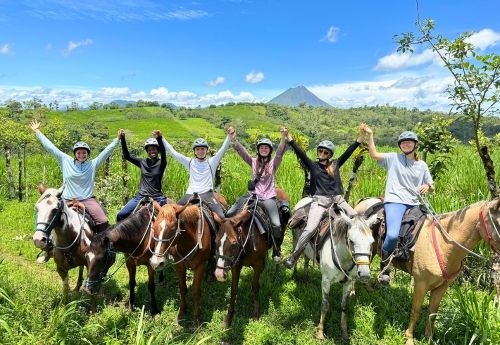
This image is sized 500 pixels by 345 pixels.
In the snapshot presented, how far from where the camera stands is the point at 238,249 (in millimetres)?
5773

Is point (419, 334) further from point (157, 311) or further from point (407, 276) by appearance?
point (157, 311)

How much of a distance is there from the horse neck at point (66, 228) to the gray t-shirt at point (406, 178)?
5857 mm

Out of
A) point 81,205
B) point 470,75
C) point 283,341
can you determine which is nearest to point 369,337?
point 283,341

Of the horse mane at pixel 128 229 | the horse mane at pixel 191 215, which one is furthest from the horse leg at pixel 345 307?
the horse mane at pixel 128 229

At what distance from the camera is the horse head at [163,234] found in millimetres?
5160

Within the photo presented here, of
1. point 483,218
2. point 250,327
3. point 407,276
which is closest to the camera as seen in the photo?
point 483,218

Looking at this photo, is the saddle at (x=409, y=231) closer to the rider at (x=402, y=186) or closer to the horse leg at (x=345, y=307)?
the rider at (x=402, y=186)

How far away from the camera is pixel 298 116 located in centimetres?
13550

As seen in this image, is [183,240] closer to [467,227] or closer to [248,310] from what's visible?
[248,310]

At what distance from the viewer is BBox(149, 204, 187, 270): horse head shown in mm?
5160

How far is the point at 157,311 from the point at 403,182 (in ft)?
17.4

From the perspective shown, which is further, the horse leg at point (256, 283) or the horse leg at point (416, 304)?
the horse leg at point (256, 283)

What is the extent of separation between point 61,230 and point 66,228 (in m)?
0.09

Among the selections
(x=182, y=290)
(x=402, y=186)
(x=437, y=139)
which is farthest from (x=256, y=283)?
(x=437, y=139)
